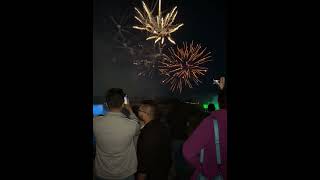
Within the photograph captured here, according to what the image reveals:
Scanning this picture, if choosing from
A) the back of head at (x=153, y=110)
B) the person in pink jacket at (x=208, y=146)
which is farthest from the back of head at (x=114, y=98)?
the person in pink jacket at (x=208, y=146)

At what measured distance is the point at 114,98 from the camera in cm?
254

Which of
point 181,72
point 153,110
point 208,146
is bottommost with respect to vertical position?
point 208,146

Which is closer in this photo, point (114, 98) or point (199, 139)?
point (199, 139)

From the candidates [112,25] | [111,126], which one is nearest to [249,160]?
[111,126]

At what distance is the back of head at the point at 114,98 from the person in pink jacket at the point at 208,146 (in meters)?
0.59

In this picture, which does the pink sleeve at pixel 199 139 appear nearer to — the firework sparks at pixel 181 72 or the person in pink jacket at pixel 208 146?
the person in pink jacket at pixel 208 146

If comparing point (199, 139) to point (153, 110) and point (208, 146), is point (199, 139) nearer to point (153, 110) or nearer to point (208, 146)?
point (208, 146)

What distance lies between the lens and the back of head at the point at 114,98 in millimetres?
2535

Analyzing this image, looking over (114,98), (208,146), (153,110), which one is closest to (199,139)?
(208,146)

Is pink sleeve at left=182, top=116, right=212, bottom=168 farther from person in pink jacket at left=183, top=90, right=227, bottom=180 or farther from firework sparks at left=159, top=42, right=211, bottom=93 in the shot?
firework sparks at left=159, top=42, right=211, bottom=93

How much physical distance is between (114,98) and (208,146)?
30.6 inches

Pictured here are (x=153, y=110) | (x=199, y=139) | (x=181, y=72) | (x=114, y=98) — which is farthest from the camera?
(x=181, y=72)

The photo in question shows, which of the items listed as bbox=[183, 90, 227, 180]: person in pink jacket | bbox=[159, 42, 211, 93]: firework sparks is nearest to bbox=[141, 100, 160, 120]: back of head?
bbox=[183, 90, 227, 180]: person in pink jacket

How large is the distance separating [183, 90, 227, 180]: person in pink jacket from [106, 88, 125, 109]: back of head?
0.59m
